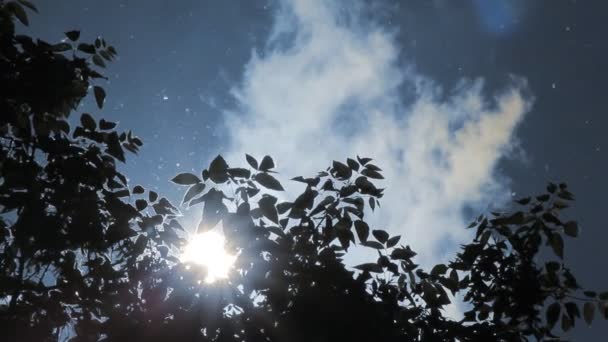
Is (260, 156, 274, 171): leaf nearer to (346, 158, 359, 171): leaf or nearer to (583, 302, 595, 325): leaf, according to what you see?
(346, 158, 359, 171): leaf

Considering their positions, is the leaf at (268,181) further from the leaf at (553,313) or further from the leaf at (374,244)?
the leaf at (553,313)

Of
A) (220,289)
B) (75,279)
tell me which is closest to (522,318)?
(220,289)

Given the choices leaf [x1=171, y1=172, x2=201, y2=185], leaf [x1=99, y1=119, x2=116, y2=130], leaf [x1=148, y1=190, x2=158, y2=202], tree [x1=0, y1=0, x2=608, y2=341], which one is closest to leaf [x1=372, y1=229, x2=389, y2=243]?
tree [x1=0, y1=0, x2=608, y2=341]

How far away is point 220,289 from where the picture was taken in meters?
2.36

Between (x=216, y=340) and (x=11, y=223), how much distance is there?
8.16 ft

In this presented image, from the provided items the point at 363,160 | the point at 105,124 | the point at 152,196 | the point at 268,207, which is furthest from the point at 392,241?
the point at 105,124

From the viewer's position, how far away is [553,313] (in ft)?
10.7

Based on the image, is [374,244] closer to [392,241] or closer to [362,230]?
[392,241]

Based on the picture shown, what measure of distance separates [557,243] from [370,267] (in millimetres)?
1761

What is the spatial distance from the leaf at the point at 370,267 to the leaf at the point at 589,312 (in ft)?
6.46

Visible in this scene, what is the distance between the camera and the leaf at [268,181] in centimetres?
226

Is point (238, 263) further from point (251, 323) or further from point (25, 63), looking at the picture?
point (25, 63)

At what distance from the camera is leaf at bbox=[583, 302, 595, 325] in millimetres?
3295

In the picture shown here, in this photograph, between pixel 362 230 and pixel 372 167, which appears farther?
pixel 372 167
